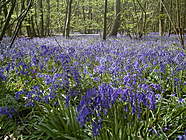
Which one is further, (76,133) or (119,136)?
(76,133)

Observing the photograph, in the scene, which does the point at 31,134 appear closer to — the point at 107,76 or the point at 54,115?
the point at 54,115

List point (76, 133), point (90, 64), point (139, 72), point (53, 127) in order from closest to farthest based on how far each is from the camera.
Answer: point (76, 133), point (53, 127), point (139, 72), point (90, 64)

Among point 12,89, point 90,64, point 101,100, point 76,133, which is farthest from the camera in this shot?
point 90,64

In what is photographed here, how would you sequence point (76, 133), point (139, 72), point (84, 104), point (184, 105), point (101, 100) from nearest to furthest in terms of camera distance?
point (84, 104) → point (101, 100) → point (76, 133) → point (184, 105) → point (139, 72)

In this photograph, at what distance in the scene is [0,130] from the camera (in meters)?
3.09

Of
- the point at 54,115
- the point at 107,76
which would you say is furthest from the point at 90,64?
the point at 54,115

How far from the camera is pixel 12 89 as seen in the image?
4227 millimetres

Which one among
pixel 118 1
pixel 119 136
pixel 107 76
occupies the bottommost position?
pixel 119 136

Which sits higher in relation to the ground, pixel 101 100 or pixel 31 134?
pixel 101 100

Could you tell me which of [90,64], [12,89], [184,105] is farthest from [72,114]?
[90,64]

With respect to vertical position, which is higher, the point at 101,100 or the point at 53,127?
the point at 101,100

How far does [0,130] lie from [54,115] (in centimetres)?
94

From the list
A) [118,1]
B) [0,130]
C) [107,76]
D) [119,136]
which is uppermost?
[118,1]

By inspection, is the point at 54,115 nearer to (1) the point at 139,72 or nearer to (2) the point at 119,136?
(2) the point at 119,136
